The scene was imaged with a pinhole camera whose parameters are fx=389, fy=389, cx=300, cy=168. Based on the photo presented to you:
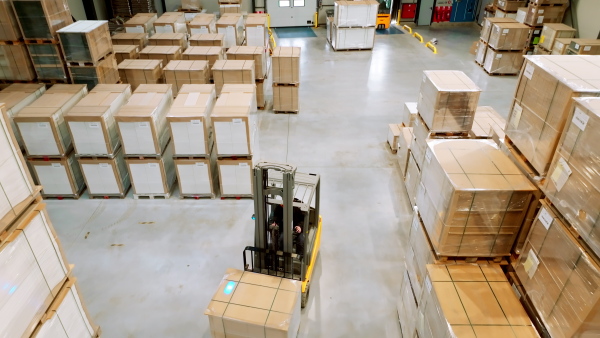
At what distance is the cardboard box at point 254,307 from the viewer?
3.79 m

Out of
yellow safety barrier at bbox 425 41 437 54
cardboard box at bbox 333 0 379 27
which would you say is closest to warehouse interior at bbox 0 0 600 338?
yellow safety barrier at bbox 425 41 437 54

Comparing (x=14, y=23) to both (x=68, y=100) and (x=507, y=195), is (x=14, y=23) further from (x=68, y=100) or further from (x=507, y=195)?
(x=507, y=195)

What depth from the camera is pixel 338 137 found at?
8781 millimetres

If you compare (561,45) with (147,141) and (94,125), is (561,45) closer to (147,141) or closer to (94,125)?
(147,141)

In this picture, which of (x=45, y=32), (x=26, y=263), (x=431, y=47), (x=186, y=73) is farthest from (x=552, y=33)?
(x=26, y=263)

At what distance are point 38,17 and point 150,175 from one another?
337cm

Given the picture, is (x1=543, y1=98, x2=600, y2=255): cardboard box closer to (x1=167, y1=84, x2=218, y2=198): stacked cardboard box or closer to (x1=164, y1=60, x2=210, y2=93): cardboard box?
(x1=167, y1=84, x2=218, y2=198): stacked cardboard box

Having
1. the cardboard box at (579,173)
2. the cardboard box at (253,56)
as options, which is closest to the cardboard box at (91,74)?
the cardboard box at (253,56)

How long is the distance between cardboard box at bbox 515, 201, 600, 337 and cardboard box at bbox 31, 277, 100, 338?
3798 mm

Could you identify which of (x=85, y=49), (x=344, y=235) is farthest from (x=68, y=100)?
(x=344, y=235)

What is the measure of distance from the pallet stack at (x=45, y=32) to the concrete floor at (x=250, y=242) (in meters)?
2.45

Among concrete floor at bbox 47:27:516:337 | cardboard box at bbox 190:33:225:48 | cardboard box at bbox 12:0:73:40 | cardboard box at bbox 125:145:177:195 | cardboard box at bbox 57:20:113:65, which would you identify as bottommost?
concrete floor at bbox 47:27:516:337

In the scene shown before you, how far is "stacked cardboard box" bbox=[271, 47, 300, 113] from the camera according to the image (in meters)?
9.19

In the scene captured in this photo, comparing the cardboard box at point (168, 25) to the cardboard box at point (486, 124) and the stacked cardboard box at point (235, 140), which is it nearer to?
the stacked cardboard box at point (235, 140)
